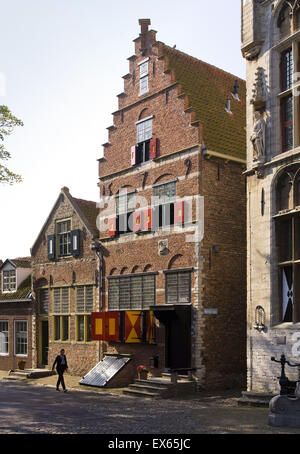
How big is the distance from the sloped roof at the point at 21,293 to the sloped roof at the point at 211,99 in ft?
44.2

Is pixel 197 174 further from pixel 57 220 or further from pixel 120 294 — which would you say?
pixel 57 220

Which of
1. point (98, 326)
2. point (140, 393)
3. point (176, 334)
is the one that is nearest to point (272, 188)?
point (176, 334)

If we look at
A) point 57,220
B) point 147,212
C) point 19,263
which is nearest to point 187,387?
point 147,212

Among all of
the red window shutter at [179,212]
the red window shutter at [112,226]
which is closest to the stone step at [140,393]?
the red window shutter at [179,212]

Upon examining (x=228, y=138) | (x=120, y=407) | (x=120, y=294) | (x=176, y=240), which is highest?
(x=228, y=138)

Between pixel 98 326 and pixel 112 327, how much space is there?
2.74ft

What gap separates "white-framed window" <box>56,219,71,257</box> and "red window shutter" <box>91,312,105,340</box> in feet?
15.2

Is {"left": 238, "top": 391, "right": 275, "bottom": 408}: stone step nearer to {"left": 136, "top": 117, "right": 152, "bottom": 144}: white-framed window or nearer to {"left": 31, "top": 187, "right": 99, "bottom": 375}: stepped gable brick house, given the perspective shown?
{"left": 31, "top": 187, "right": 99, "bottom": 375}: stepped gable brick house

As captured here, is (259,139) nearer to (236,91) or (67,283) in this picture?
(236,91)

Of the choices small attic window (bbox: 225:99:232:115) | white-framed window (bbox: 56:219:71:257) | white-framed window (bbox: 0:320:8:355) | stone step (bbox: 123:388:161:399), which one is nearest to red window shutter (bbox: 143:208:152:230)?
small attic window (bbox: 225:99:232:115)

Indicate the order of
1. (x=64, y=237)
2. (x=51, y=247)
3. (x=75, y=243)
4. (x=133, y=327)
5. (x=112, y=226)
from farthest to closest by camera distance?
(x=51, y=247)
(x=64, y=237)
(x=75, y=243)
(x=112, y=226)
(x=133, y=327)

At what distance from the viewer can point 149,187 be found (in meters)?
23.8

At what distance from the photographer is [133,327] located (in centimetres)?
2300
